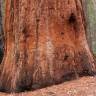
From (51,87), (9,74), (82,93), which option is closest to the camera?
(82,93)

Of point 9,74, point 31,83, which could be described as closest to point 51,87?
point 31,83

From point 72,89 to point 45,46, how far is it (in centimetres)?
142

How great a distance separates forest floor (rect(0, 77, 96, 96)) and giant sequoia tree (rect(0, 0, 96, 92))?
0.91ft

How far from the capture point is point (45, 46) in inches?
403

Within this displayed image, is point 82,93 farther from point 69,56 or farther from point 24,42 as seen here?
point 24,42

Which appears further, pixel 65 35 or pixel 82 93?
pixel 65 35

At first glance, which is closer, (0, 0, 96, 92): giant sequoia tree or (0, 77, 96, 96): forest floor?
(0, 77, 96, 96): forest floor

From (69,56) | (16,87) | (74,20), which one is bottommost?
(16,87)

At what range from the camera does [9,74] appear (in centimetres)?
1059

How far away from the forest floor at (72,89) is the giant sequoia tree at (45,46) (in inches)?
10.9

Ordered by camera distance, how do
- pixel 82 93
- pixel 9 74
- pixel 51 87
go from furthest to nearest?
pixel 9 74
pixel 51 87
pixel 82 93

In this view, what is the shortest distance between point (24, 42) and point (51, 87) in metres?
1.40

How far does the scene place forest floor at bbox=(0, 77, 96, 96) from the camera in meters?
9.14

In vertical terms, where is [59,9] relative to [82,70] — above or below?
above
